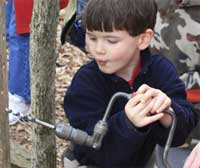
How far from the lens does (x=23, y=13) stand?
3.98 m

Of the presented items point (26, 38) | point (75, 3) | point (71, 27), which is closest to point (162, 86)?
point (71, 27)

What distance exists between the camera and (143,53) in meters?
2.30

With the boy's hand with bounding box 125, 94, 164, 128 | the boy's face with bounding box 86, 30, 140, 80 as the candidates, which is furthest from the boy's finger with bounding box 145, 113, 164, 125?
the boy's face with bounding box 86, 30, 140, 80

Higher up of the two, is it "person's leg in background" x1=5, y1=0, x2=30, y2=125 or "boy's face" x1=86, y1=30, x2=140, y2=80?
"boy's face" x1=86, y1=30, x2=140, y2=80

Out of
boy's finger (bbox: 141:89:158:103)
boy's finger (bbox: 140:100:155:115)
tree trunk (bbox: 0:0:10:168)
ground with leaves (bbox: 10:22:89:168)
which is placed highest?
boy's finger (bbox: 141:89:158:103)

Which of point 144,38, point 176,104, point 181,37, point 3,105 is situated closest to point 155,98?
point 176,104

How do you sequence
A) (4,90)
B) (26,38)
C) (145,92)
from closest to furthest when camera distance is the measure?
(145,92) → (4,90) → (26,38)

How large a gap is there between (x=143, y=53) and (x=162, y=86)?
14cm

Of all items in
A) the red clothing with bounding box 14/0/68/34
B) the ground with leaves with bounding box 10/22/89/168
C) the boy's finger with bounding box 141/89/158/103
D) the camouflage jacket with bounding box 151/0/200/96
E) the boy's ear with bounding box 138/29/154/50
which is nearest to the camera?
the boy's finger with bounding box 141/89/158/103

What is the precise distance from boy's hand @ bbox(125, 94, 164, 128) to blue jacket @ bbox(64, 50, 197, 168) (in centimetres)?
8

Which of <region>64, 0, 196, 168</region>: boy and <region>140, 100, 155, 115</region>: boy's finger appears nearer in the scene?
<region>140, 100, 155, 115</region>: boy's finger

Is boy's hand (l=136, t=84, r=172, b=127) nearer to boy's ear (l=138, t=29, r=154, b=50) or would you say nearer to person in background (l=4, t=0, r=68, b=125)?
boy's ear (l=138, t=29, r=154, b=50)

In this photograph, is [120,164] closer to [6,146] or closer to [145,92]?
[145,92]

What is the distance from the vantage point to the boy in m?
2.11
